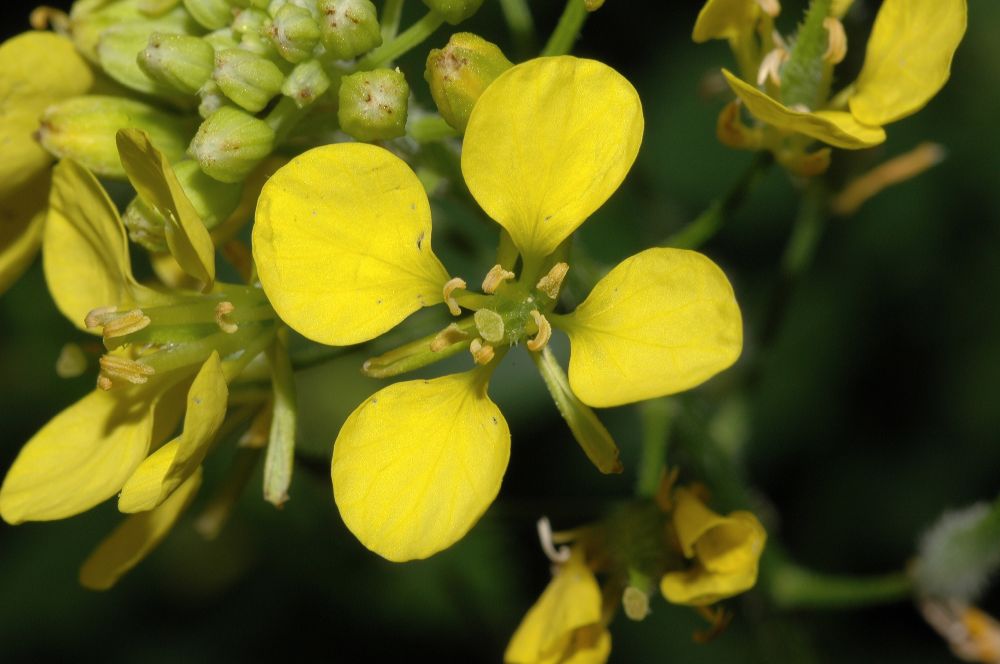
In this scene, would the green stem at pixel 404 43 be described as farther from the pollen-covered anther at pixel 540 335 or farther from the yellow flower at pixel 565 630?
the yellow flower at pixel 565 630

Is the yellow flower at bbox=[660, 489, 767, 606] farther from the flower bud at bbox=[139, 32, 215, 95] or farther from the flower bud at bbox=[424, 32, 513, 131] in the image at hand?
the flower bud at bbox=[139, 32, 215, 95]

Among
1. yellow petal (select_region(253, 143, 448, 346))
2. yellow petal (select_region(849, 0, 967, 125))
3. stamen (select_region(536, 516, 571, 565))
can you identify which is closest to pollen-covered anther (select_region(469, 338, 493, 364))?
yellow petal (select_region(253, 143, 448, 346))

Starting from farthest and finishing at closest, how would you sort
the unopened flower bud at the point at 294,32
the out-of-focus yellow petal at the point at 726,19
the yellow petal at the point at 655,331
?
the out-of-focus yellow petal at the point at 726,19, the unopened flower bud at the point at 294,32, the yellow petal at the point at 655,331

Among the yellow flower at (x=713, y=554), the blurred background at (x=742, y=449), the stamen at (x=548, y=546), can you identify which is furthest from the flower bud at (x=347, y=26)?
the blurred background at (x=742, y=449)

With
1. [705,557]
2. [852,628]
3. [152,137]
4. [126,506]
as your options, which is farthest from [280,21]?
[852,628]

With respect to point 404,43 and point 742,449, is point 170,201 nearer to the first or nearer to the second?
point 404,43

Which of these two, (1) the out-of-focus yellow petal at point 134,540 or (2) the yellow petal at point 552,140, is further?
(1) the out-of-focus yellow petal at point 134,540

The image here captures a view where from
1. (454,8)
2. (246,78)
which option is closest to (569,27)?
(454,8)
